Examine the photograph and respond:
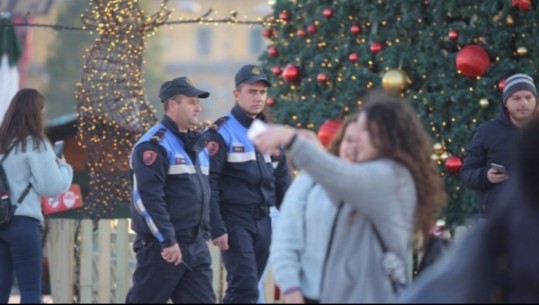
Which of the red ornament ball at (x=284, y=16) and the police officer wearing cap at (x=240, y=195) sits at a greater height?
the red ornament ball at (x=284, y=16)

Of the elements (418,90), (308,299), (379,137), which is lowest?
(308,299)

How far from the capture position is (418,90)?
15820mm

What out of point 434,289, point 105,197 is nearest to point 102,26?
point 105,197

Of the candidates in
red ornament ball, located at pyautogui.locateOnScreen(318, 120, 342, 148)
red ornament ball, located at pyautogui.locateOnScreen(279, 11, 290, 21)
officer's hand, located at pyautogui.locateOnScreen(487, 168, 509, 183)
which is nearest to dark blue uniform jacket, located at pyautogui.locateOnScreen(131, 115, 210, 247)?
officer's hand, located at pyautogui.locateOnScreen(487, 168, 509, 183)

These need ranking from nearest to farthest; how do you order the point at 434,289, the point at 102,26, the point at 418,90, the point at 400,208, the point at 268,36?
the point at 434,289 < the point at 400,208 < the point at 102,26 < the point at 418,90 < the point at 268,36

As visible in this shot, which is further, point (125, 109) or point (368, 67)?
point (368, 67)

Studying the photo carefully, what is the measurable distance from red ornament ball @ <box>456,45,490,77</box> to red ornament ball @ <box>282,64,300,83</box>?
2323 mm

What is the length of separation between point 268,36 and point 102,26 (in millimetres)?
3453

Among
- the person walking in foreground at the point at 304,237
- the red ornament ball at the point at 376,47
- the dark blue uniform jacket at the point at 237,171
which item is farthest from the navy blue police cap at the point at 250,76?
the red ornament ball at the point at 376,47

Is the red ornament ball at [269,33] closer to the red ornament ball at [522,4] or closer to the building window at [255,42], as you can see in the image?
the red ornament ball at [522,4]

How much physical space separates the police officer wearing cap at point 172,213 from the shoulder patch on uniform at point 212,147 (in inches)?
14.9

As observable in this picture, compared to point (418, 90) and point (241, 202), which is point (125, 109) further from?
point (241, 202)

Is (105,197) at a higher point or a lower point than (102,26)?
lower

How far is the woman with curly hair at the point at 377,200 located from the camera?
253 inches
